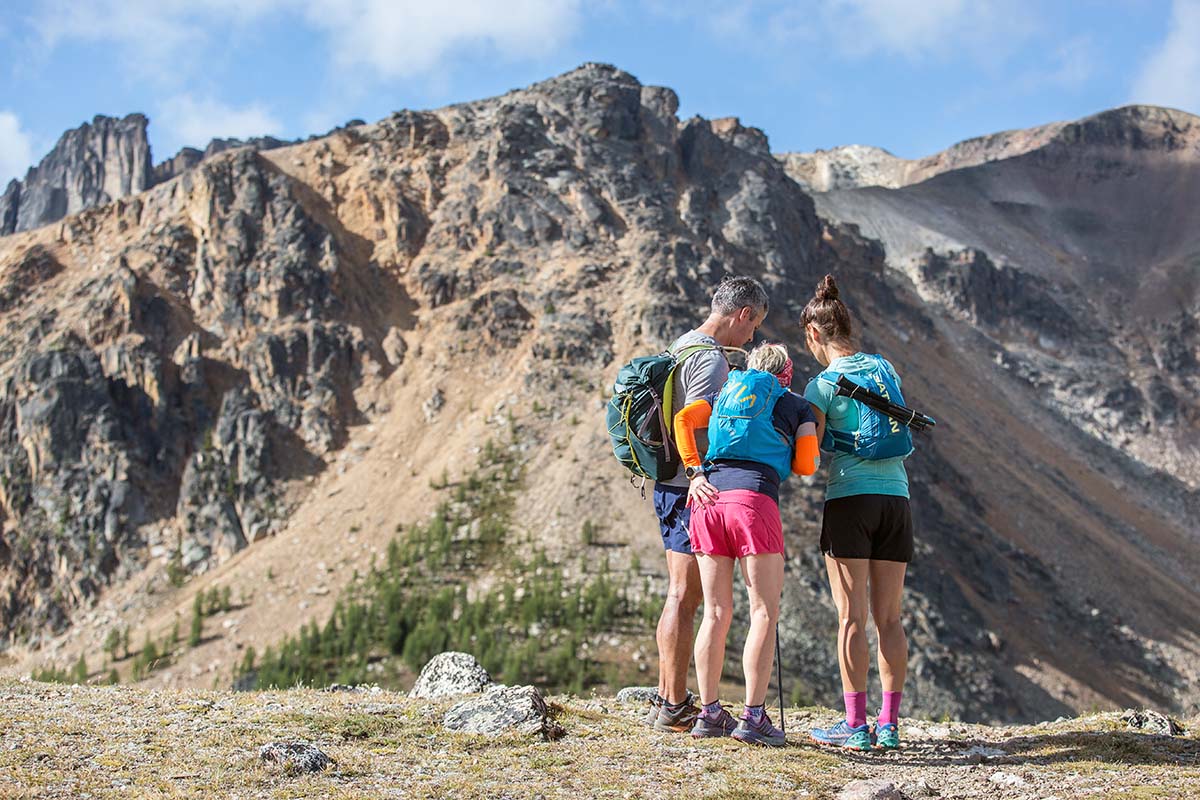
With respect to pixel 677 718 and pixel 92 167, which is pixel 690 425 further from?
pixel 92 167

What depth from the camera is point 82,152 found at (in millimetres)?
167250

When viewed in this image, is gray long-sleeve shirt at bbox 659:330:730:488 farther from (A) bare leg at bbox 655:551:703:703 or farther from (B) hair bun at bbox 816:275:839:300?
(B) hair bun at bbox 816:275:839:300

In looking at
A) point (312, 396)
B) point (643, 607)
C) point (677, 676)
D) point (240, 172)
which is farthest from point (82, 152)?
point (677, 676)

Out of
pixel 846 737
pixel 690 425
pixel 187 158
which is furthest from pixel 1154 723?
pixel 187 158

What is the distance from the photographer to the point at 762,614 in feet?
24.2

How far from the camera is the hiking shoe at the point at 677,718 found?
26.4 feet

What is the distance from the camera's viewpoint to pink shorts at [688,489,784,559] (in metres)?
7.35

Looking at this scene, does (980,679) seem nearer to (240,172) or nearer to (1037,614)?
(1037,614)

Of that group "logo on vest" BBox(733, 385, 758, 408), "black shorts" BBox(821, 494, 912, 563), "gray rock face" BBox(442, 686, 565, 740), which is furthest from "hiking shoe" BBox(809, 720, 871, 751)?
"logo on vest" BBox(733, 385, 758, 408)

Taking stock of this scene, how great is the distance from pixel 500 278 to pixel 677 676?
52595mm

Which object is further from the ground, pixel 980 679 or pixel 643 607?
pixel 643 607

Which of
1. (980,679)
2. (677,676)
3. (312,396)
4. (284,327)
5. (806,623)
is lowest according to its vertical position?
(980,679)

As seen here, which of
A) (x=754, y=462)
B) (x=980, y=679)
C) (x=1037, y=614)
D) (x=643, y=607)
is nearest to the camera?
(x=754, y=462)

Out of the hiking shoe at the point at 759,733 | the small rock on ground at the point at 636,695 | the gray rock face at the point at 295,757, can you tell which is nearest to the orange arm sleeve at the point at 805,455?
the hiking shoe at the point at 759,733
